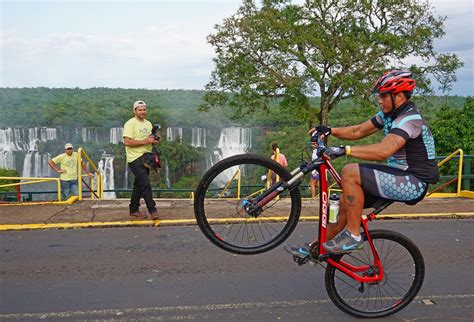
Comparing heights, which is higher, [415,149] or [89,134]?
[89,134]

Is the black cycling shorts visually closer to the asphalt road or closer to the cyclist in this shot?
the cyclist

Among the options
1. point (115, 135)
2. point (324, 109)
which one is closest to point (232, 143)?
point (115, 135)

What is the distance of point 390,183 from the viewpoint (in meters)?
3.82

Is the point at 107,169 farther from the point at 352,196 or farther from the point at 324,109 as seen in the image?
the point at 352,196

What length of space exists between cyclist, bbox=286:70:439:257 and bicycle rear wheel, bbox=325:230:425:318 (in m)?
0.39

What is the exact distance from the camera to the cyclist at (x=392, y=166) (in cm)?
377

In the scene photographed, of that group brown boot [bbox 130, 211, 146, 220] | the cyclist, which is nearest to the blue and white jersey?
the cyclist

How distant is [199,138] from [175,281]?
5592 cm

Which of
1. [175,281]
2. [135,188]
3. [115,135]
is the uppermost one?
[115,135]

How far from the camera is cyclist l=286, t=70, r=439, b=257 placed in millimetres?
3766

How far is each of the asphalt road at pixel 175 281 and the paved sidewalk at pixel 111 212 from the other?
0.51 meters

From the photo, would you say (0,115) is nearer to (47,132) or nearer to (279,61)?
(47,132)

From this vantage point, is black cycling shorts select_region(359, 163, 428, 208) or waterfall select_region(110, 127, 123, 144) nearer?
black cycling shorts select_region(359, 163, 428, 208)

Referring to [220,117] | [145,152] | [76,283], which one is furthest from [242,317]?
[220,117]
